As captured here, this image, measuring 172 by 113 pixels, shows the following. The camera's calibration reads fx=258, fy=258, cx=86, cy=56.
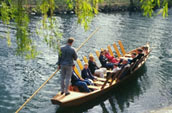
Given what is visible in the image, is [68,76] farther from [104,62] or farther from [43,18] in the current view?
[104,62]

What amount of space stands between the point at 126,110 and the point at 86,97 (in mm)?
1773

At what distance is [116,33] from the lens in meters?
25.2

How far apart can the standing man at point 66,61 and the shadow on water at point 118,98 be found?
3.06 ft

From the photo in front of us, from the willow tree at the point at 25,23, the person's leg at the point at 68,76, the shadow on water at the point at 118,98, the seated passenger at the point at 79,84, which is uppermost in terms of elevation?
the willow tree at the point at 25,23

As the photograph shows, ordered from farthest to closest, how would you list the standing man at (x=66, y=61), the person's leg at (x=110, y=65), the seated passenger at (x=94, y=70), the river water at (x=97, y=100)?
the person's leg at (x=110, y=65) → the seated passenger at (x=94, y=70) → the river water at (x=97, y=100) → the standing man at (x=66, y=61)

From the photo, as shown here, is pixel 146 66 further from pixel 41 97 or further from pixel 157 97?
pixel 41 97

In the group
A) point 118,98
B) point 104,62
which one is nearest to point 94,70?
point 104,62

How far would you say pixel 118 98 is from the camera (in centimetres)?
1138

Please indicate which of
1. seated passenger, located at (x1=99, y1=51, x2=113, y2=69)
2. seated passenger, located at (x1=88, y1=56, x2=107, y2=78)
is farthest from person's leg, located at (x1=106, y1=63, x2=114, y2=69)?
seated passenger, located at (x1=88, y1=56, x2=107, y2=78)

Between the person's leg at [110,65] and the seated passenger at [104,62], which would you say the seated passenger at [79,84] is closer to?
the seated passenger at [104,62]

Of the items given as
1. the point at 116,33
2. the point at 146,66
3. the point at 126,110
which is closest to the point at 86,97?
the point at 126,110

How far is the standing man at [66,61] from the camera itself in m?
8.43

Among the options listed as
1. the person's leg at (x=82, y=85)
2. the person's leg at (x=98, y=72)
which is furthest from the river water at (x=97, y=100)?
the person's leg at (x=98, y=72)

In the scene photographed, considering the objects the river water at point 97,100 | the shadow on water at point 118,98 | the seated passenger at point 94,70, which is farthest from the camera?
the seated passenger at point 94,70
